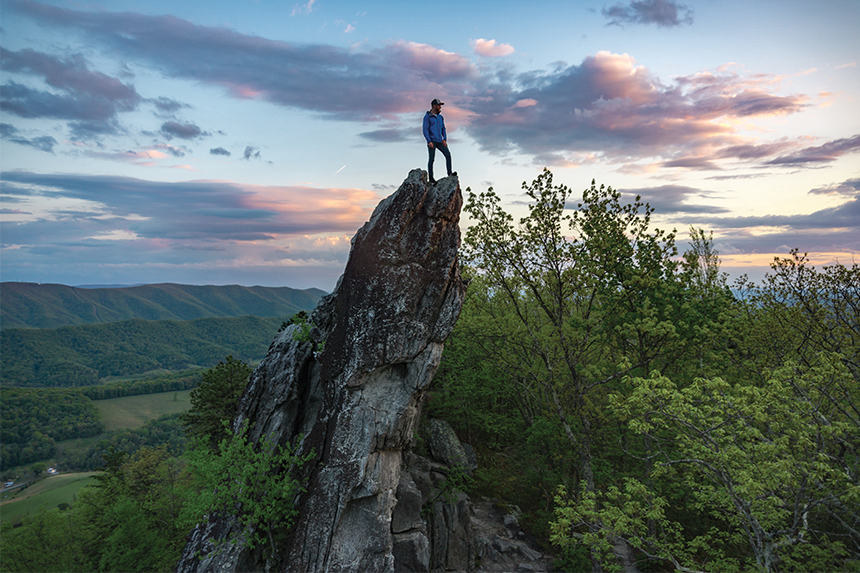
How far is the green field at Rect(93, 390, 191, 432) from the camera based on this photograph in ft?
562

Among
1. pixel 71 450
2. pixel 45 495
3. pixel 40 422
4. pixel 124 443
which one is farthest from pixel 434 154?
pixel 40 422

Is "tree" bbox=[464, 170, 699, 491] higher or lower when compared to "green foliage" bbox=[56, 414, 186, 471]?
higher

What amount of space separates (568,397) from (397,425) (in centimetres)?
2032

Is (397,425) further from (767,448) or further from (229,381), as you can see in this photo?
(229,381)

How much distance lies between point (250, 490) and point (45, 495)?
441 feet

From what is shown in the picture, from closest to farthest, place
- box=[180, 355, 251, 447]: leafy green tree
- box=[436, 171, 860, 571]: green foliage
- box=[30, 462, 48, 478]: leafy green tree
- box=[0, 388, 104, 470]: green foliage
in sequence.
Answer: box=[436, 171, 860, 571]: green foliage, box=[180, 355, 251, 447]: leafy green tree, box=[30, 462, 48, 478]: leafy green tree, box=[0, 388, 104, 470]: green foliage

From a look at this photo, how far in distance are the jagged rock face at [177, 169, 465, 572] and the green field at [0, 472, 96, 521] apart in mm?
106802

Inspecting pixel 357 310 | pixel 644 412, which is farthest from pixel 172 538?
pixel 644 412

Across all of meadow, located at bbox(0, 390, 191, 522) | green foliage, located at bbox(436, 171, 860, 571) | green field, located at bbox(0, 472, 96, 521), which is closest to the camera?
green foliage, located at bbox(436, 171, 860, 571)

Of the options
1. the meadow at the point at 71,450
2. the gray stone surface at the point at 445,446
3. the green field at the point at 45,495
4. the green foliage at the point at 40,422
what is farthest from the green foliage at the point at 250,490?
the green foliage at the point at 40,422

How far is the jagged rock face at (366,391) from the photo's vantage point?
61.4 feet

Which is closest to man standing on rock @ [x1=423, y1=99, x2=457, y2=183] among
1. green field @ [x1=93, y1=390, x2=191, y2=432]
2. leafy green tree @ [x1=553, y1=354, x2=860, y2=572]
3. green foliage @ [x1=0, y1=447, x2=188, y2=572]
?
leafy green tree @ [x1=553, y1=354, x2=860, y2=572]

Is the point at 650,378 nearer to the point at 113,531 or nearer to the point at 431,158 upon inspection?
the point at 431,158

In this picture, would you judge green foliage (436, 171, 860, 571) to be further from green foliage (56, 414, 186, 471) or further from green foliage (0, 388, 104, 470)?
green foliage (0, 388, 104, 470)
